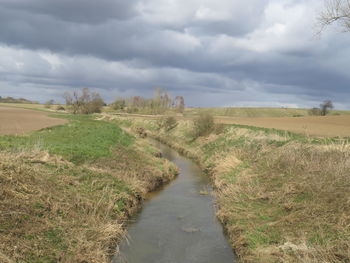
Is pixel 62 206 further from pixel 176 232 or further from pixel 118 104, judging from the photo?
pixel 118 104

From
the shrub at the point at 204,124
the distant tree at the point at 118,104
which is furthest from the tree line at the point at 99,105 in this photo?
the shrub at the point at 204,124

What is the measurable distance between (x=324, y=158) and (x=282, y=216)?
17.6 feet

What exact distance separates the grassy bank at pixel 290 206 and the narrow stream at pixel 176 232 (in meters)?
0.80

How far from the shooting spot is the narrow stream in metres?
11.2

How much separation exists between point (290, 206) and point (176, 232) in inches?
206

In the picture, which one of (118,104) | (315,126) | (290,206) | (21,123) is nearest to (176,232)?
(290,206)

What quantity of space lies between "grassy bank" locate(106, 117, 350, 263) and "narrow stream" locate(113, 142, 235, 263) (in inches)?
31.6

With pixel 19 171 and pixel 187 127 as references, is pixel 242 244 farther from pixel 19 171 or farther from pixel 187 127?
pixel 187 127

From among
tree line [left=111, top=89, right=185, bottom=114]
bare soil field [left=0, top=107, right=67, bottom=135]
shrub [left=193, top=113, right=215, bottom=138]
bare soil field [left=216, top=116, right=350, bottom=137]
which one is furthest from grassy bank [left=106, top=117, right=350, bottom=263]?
tree line [left=111, top=89, right=185, bottom=114]

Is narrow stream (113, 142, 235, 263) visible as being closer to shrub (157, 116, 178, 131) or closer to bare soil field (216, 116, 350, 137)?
bare soil field (216, 116, 350, 137)

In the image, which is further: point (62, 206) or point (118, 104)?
point (118, 104)

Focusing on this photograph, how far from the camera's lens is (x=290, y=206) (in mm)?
12391

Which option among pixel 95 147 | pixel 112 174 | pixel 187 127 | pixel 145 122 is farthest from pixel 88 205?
pixel 145 122

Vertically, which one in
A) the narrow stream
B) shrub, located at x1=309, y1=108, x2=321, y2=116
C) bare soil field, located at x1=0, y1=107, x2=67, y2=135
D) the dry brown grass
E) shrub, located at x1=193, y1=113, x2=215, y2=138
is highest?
shrub, located at x1=309, y1=108, x2=321, y2=116
